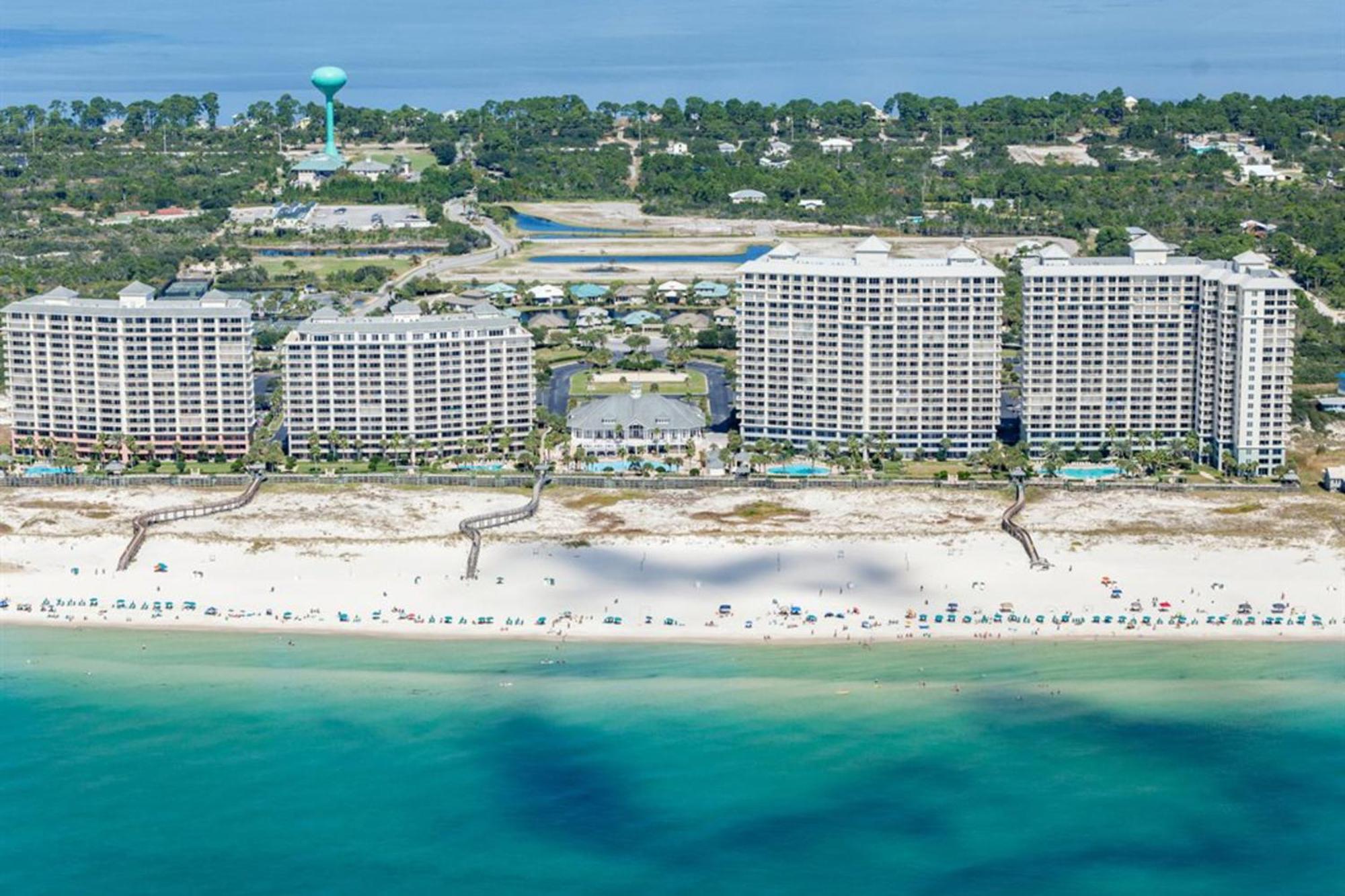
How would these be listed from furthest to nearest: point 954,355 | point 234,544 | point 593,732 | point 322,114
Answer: point 322,114 < point 954,355 < point 234,544 < point 593,732

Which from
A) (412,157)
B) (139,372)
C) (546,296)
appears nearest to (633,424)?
(139,372)

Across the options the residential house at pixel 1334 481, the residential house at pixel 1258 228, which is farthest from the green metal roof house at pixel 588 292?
the residential house at pixel 1334 481

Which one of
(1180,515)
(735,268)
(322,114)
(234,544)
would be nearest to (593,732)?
(234,544)

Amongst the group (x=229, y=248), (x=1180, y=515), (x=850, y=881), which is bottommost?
(x=850, y=881)

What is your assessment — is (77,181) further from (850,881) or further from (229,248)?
(850,881)

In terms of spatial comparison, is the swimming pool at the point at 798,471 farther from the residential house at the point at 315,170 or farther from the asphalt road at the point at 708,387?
the residential house at the point at 315,170

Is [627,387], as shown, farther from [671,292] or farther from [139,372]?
[671,292]
